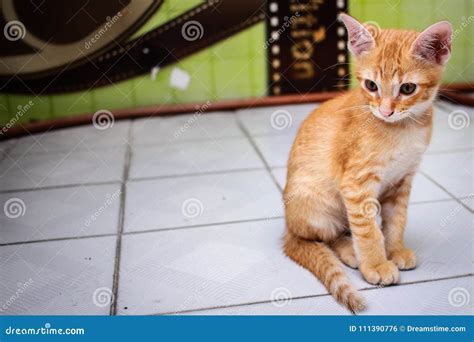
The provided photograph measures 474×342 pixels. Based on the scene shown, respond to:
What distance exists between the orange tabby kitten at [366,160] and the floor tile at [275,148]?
2.30 feet

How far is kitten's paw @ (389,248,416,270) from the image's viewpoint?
61.0 inches

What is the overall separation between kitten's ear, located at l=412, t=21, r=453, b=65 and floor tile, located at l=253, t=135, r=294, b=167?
42.1 inches

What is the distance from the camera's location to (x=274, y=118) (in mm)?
3051

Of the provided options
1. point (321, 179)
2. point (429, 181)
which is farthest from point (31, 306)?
point (429, 181)

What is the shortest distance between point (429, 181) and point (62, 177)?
1.54m

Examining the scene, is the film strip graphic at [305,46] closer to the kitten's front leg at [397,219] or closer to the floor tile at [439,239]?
the floor tile at [439,239]

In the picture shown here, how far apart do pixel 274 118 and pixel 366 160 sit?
1.63 meters

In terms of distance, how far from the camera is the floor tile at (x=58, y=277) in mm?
1460

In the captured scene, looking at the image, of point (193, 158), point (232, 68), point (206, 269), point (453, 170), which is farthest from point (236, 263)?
point (232, 68)

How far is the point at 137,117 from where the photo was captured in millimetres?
3186

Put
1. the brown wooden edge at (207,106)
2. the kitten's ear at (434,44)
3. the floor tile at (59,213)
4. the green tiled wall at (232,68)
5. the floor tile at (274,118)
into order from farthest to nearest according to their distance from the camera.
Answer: the green tiled wall at (232,68) → the brown wooden edge at (207,106) → the floor tile at (274,118) → the floor tile at (59,213) → the kitten's ear at (434,44)

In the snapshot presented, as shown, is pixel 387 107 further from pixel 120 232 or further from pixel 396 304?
pixel 120 232

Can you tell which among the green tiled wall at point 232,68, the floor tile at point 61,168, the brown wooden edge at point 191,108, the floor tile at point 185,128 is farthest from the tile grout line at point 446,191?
the green tiled wall at point 232,68

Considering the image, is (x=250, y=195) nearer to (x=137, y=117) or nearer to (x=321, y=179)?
(x=321, y=179)
